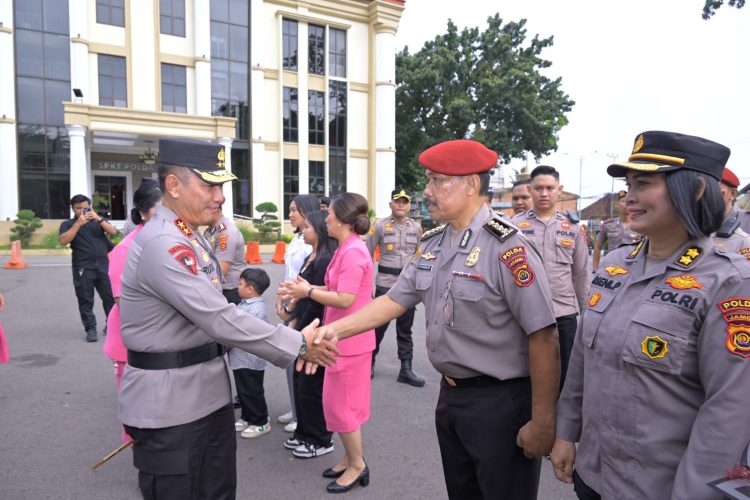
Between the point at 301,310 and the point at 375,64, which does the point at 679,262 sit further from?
the point at 375,64

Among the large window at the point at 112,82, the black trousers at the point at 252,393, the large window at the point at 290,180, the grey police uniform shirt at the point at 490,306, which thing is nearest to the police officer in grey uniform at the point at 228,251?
the black trousers at the point at 252,393

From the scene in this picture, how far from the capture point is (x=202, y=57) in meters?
22.6

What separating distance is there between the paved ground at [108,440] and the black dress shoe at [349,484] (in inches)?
1.7

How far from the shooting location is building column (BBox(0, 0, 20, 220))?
19625mm

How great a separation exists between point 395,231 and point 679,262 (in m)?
4.39

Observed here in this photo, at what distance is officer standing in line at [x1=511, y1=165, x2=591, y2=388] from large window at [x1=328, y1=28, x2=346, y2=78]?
23.6 m

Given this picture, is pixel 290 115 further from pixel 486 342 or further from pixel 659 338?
pixel 659 338

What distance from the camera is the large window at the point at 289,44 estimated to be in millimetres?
25016

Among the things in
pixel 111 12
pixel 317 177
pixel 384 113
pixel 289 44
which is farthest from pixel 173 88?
pixel 384 113

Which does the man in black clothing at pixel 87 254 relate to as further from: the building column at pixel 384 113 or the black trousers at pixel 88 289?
the building column at pixel 384 113

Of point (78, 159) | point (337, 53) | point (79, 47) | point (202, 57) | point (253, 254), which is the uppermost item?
point (337, 53)

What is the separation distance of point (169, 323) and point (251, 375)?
1996 millimetres

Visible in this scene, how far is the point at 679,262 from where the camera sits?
162cm

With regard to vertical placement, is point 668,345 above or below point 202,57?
below
